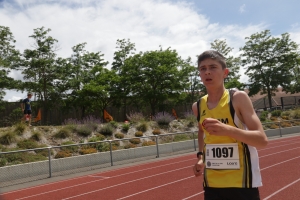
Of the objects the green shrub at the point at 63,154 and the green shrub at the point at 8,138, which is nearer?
the green shrub at the point at 63,154

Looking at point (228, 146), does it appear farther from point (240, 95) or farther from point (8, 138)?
point (8, 138)

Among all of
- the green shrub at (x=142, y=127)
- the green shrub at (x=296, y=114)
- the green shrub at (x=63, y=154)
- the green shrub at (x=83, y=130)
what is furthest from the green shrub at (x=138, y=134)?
the green shrub at (x=296, y=114)

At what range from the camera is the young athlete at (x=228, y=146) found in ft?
8.25

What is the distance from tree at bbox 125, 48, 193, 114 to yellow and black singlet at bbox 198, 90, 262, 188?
90.5 feet

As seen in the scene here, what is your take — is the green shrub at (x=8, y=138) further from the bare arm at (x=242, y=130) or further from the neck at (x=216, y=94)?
the bare arm at (x=242, y=130)

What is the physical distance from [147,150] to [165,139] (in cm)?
325

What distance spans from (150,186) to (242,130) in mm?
7636

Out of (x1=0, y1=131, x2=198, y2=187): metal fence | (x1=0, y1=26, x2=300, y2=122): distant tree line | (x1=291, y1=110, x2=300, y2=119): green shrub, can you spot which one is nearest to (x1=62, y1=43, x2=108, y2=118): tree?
(x1=0, y1=26, x2=300, y2=122): distant tree line

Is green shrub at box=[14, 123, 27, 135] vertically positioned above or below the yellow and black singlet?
above

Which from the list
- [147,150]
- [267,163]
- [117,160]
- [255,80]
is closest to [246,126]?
[267,163]

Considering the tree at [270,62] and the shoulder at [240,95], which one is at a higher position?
the tree at [270,62]

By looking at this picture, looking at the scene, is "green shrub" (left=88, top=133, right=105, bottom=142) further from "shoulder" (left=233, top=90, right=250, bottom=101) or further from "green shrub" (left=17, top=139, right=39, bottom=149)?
"shoulder" (left=233, top=90, right=250, bottom=101)

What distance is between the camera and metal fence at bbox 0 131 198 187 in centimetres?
1266

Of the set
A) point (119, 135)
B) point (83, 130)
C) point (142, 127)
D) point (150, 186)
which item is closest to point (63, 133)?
point (83, 130)
